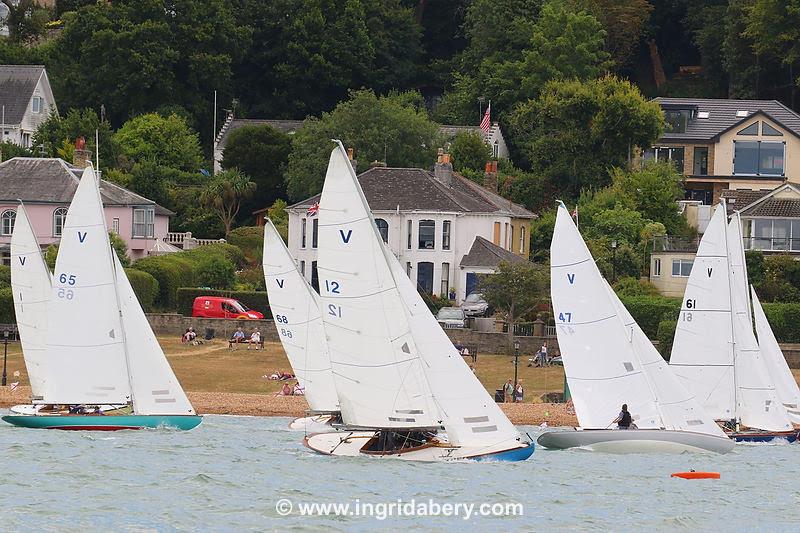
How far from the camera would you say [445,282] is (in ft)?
271

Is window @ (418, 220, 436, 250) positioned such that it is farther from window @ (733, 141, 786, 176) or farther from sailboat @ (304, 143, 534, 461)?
sailboat @ (304, 143, 534, 461)

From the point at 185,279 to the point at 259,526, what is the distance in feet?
149

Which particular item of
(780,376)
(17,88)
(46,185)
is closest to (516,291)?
(780,376)

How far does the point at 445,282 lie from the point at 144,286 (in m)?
15.0

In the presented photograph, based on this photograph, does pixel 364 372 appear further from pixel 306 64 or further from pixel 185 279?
pixel 306 64

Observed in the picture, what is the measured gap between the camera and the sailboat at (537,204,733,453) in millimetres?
45250

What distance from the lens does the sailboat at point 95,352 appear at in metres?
46.6

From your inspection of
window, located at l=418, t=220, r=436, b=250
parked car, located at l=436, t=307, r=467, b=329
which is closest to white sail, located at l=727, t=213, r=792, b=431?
parked car, located at l=436, t=307, r=467, b=329

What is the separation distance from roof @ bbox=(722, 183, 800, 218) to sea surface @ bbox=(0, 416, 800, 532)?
37.0 m

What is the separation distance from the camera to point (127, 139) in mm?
103188

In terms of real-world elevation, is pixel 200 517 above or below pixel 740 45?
below

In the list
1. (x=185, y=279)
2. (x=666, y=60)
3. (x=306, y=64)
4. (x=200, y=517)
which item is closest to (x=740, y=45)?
(x=666, y=60)

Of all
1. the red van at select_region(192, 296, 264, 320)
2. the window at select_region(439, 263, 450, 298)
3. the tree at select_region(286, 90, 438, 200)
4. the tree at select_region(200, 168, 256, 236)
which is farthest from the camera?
the tree at select_region(200, 168, 256, 236)

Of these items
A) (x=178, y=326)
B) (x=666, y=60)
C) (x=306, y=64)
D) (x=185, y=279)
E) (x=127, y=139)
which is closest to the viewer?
(x=178, y=326)
